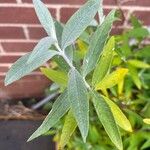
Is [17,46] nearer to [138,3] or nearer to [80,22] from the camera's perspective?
[138,3]

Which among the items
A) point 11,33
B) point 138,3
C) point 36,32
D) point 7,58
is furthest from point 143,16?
point 7,58

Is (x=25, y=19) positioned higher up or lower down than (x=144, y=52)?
higher up

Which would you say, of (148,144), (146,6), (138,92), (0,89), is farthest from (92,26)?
(0,89)

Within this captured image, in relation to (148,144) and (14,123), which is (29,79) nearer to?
(14,123)

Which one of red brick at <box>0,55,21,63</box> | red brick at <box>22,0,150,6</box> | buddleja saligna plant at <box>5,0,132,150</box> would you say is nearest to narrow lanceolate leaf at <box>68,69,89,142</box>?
buddleja saligna plant at <box>5,0,132,150</box>

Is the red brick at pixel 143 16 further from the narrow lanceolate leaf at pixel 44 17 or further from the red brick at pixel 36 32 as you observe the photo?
the narrow lanceolate leaf at pixel 44 17

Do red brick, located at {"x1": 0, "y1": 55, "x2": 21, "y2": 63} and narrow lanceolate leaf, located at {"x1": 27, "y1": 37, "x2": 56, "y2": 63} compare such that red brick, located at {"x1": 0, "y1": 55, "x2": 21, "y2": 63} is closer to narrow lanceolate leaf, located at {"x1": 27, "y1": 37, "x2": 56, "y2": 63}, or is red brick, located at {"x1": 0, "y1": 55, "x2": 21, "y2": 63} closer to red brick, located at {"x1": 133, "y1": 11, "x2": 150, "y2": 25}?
red brick, located at {"x1": 133, "y1": 11, "x2": 150, "y2": 25}

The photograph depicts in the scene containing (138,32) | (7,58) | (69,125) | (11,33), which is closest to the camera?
(69,125)

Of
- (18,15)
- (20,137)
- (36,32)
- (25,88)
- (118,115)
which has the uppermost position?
(18,15)

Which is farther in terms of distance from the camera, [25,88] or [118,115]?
[25,88]
